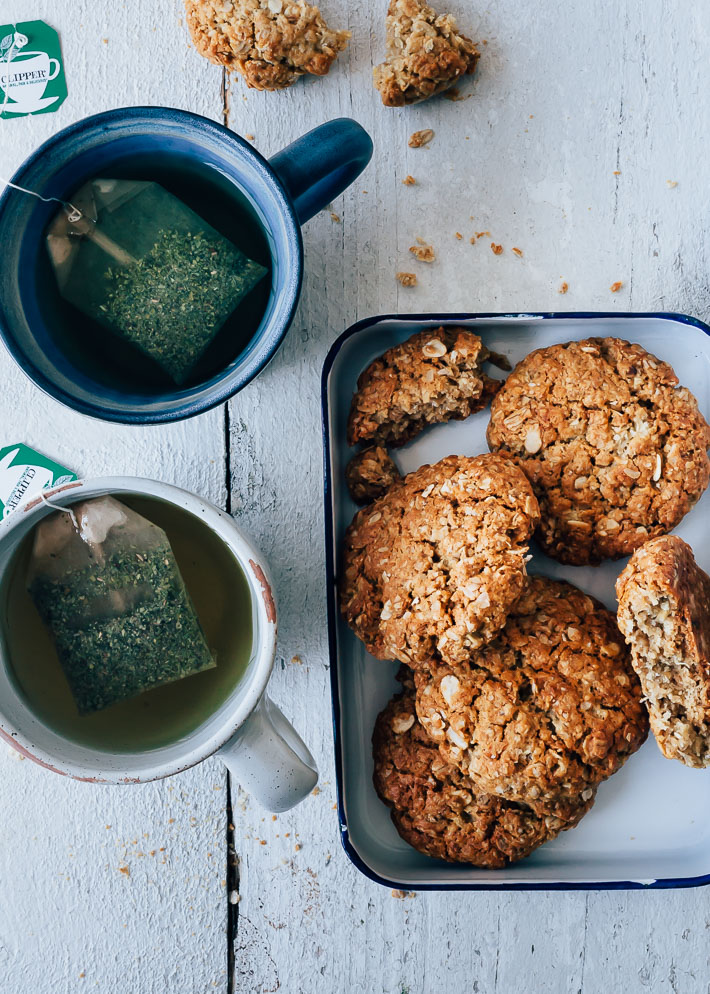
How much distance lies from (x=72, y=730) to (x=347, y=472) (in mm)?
408

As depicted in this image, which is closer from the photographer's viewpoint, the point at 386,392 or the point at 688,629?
the point at 688,629

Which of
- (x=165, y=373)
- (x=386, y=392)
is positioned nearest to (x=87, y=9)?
(x=165, y=373)

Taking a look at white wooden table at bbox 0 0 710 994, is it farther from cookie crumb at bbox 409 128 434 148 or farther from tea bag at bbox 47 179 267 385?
tea bag at bbox 47 179 267 385

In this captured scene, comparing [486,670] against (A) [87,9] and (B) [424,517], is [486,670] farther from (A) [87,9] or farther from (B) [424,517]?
(A) [87,9]

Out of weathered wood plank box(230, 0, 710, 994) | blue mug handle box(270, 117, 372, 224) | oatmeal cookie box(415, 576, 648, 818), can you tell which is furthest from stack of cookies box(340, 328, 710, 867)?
blue mug handle box(270, 117, 372, 224)

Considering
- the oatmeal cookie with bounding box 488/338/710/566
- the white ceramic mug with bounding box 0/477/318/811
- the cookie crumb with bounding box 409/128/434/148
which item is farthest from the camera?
the cookie crumb with bounding box 409/128/434/148

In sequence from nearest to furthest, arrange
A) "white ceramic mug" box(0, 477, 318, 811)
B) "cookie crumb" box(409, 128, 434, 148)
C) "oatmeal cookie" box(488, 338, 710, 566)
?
"white ceramic mug" box(0, 477, 318, 811) < "oatmeal cookie" box(488, 338, 710, 566) < "cookie crumb" box(409, 128, 434, 148)

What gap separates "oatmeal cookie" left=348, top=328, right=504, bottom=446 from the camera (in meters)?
0.93

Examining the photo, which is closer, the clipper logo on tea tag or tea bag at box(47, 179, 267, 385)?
tea bag at box(47, 179, 267, 385)

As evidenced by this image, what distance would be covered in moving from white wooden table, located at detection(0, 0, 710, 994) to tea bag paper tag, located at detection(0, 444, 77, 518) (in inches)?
0.7

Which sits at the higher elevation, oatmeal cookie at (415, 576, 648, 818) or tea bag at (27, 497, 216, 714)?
tea bag at (27, 497, 216, 714)

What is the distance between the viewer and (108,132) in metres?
0.82

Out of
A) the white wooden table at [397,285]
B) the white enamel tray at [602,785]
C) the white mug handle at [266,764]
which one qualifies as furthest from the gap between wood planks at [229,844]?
the white mug handle at [266,764]

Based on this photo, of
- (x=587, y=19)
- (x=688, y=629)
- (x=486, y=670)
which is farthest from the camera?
(x=587, y=19)
